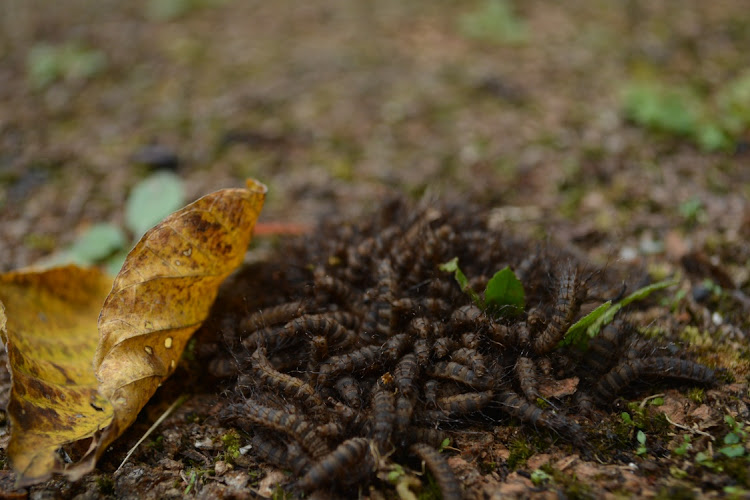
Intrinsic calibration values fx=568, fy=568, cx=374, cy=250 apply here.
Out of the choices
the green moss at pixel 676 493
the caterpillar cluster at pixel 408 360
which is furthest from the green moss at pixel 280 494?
the green moss at pixel 676 493

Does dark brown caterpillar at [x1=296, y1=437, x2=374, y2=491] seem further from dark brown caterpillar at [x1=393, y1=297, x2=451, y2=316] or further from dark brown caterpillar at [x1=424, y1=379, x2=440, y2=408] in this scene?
dark brown caterpillar at [x1=393, y1=297, x2=451, y2=316]

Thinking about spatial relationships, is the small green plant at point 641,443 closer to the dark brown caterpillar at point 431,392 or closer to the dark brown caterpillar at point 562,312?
the dark brown caterpillar at point 562,312

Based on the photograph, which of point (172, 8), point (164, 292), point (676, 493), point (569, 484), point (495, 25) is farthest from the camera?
point (172, 8)

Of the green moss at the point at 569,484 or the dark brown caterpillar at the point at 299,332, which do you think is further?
the dark brown caterpillar at the point at 299,332

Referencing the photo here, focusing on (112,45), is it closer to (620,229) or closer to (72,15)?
(72,15)

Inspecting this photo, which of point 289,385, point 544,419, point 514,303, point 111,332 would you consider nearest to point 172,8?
point 111,332

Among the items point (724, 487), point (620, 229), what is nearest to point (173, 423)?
point (724, 487)

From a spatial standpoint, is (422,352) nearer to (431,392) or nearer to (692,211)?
(431,392)
